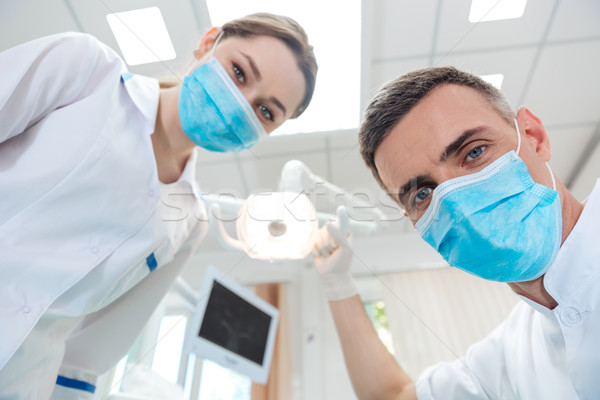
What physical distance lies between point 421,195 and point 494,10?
1.23 ft

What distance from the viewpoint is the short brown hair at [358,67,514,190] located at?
0.69m

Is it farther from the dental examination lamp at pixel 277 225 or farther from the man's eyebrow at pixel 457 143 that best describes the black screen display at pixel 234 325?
the man's eyebrow at pixel 457 143

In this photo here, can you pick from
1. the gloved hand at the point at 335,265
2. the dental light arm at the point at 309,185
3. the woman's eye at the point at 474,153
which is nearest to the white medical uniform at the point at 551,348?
the woman's eye at the point at 474,153

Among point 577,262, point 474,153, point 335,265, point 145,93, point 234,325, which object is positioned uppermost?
point 145,93

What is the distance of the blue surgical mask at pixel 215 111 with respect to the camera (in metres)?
0.78

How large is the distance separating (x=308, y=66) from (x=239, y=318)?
3.34ft

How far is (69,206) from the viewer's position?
2.23 feet

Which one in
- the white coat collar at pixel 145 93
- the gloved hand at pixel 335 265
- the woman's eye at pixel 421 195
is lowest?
the gloved hand at pixel 335 265

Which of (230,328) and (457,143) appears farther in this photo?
(230,328)

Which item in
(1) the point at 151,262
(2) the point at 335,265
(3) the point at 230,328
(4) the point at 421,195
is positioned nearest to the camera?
(4) the point at 421,195

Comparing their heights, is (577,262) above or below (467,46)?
below

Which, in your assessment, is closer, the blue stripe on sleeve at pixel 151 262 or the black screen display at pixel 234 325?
the blue stripe on sleeve at pixel 151 262

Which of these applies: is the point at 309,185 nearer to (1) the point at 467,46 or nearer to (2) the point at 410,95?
(2) the point at 410,95

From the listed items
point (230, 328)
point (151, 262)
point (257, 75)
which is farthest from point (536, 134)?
point (230, 328)
